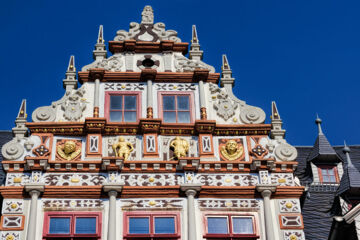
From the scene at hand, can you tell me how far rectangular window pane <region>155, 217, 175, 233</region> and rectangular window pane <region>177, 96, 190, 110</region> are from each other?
3831 millimetres

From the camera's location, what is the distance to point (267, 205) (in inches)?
867

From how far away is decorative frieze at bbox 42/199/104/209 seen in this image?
21.8 m

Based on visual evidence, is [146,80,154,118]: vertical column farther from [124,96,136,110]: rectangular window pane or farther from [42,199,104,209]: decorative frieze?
[42,199,104,209]: decorative frieze

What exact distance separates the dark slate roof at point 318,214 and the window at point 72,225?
5852 millimetres

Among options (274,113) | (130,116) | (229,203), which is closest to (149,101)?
(130,116)

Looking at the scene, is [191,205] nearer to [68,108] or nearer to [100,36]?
[68,108]

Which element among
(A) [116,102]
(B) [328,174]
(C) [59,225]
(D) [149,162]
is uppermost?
(A) [116,102]

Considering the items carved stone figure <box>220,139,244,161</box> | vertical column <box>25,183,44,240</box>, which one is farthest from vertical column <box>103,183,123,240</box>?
carved stone figure <box>220,139,244,161</box>

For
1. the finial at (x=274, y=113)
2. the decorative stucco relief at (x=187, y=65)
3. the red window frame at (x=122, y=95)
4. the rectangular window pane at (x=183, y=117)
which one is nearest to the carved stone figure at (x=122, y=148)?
the red window frame at (x=122, y=95)

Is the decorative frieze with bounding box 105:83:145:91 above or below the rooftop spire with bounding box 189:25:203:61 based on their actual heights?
below

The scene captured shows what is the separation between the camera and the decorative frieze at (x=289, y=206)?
22.1m

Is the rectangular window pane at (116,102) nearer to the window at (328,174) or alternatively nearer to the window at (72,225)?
the window at (72,225)

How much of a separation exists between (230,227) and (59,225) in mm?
4343

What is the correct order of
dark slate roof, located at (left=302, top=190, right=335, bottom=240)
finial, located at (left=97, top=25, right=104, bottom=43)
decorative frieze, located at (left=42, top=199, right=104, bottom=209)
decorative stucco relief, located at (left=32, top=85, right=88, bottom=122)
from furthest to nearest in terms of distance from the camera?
finial, located at (left=97, top=25, right=104, bottom=43), decorative stucco relief, located at (left=32, top=85, right=88, bottom=122), dark slate roof, located at (left=302, top=190, right=335, bottom=240), decorative frieze, located at (left=42, top=199, right=104, bottom=209)
